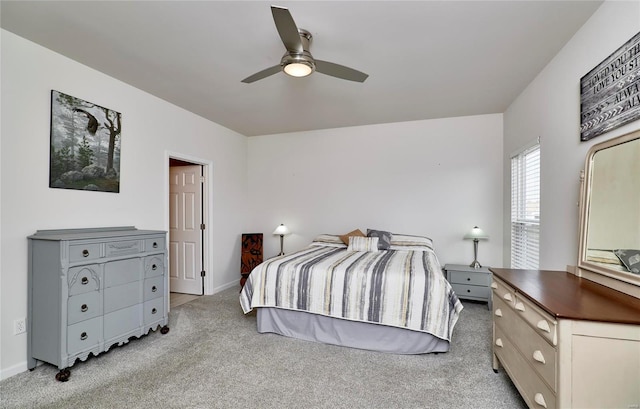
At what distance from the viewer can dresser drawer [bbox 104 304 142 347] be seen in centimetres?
249

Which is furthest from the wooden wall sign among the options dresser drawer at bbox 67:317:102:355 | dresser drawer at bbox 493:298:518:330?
dresser drawer at bbox 67:317:102:355

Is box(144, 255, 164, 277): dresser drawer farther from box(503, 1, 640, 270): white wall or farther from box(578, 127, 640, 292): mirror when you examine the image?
box(503, 1, 640, 270): white wall

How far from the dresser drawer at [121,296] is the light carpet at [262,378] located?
422mm

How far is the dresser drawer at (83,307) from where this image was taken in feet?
7.34

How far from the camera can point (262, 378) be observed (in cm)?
221

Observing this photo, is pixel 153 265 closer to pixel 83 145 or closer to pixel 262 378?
pixel 83 145

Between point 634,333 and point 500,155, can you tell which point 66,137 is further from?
point 500,155

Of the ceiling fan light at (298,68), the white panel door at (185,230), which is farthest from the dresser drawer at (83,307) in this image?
the ceiling fan light at (298,68)

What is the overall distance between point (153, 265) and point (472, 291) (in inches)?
151

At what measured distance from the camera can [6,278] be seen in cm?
223

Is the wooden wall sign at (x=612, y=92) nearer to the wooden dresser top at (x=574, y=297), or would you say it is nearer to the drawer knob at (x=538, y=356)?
the wooden dresser top at (x=574, y=297)

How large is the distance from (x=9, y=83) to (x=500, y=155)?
17.6 ft

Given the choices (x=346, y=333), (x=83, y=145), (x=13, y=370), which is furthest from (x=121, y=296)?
(x=346, y=333)

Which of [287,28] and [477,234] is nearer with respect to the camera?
[287,28]
